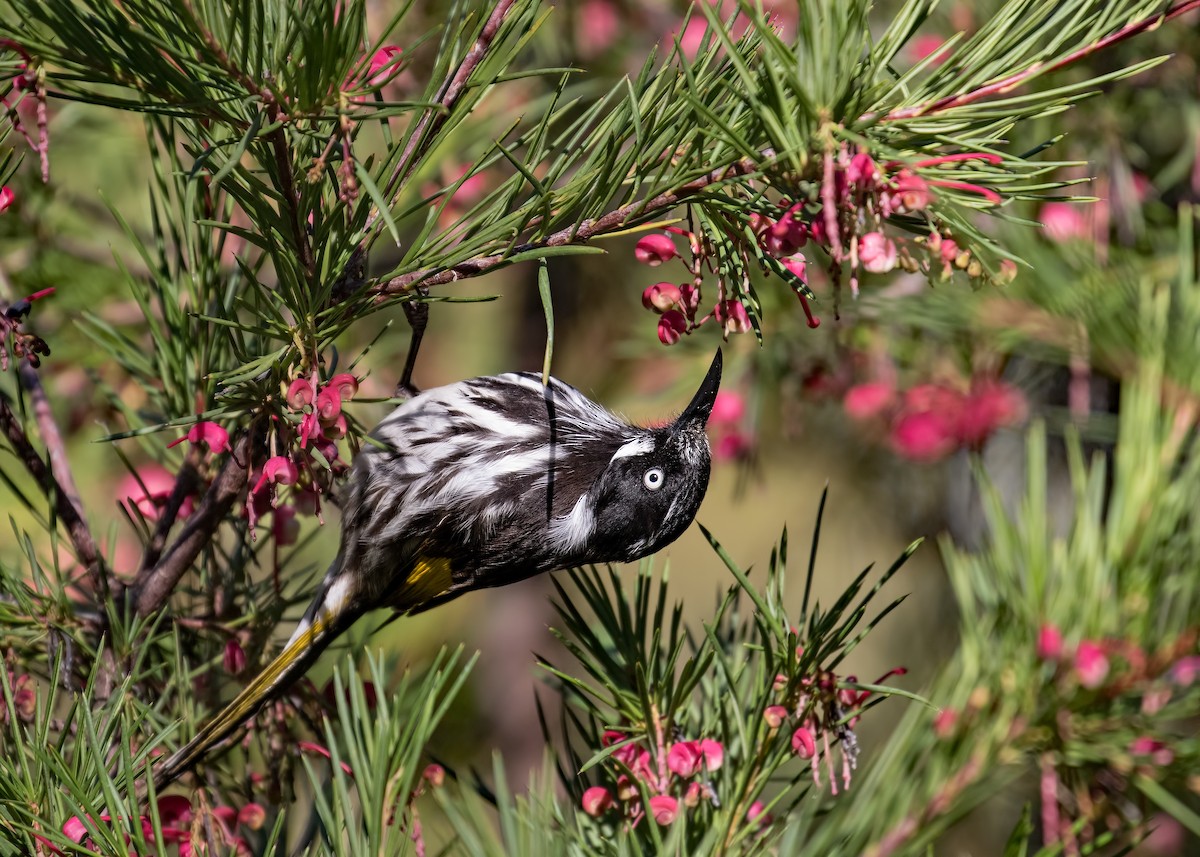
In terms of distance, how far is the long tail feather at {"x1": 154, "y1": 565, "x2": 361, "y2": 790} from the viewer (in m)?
1.36

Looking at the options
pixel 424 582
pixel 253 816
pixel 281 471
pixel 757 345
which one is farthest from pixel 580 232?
pixel 757 345

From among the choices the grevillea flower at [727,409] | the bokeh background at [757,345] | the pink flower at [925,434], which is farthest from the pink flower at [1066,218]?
the grevillea flower at [727,409]

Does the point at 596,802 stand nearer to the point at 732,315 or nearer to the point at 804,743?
the point at 804,743

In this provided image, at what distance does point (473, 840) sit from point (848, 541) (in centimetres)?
298

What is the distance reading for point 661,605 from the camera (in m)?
1.45

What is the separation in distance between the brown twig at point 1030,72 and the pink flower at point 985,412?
1.54 metres

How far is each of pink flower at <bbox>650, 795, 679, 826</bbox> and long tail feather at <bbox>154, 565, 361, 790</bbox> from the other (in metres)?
0.58

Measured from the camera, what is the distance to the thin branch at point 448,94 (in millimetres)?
1155

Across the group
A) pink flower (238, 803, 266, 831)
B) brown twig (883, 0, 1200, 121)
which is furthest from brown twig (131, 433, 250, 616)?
brown twig (883, 0, 1200, 121)

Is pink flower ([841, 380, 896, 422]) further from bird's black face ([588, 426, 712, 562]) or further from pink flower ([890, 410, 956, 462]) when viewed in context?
bird's black face ([588, 426, 712, 562])

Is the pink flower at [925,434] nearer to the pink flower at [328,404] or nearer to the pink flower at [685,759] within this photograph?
the pink flower at [685,759]

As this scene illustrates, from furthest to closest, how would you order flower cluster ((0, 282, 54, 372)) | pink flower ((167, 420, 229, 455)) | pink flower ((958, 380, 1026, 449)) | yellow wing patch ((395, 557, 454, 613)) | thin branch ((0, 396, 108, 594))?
1. pink flower ((958, 380, 1026, 449))
2. yellow wing patch ((395, 557, 454, 613))
3. thin branch ((0, 396, 108, 594))
4. pink flower ((167, 420, 229, 455))
5. flower cluster ((0, 282, 54, 372))

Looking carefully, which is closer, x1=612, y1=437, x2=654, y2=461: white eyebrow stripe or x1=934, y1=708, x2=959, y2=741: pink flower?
x1=934, y1=708, x2=959, y2=741: pink flower

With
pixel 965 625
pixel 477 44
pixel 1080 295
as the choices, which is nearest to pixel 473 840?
pixel 965 625
